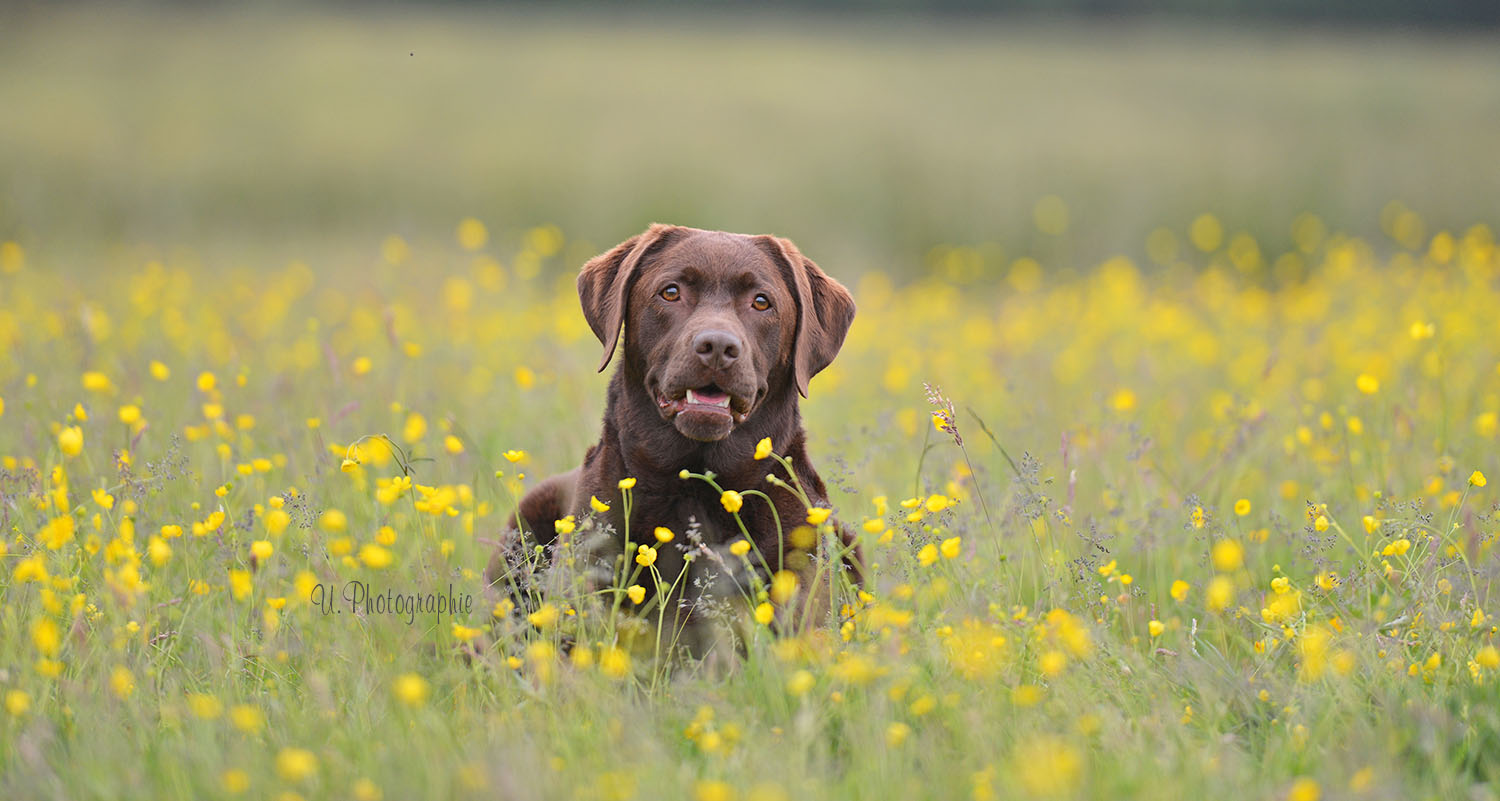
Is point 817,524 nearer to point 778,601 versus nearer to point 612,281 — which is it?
point 778,601

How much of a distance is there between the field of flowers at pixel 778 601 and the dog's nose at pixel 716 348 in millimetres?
538

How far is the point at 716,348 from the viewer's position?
2973mm

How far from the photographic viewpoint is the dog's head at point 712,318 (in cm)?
304

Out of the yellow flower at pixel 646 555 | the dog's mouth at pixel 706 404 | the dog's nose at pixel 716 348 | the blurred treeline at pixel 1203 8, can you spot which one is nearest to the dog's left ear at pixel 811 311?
the dog's mouth at pixel 706 404

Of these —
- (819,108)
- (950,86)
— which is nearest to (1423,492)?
(819,108)

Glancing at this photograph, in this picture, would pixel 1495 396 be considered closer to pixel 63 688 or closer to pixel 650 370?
pixel 650 370

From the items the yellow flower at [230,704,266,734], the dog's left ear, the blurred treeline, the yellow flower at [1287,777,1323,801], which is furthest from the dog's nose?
the blurred treeline

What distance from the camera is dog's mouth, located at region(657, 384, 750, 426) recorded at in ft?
9.98

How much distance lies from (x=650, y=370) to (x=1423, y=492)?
281 cm

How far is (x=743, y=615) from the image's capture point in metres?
2.67

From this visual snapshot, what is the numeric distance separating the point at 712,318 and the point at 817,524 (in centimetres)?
67
